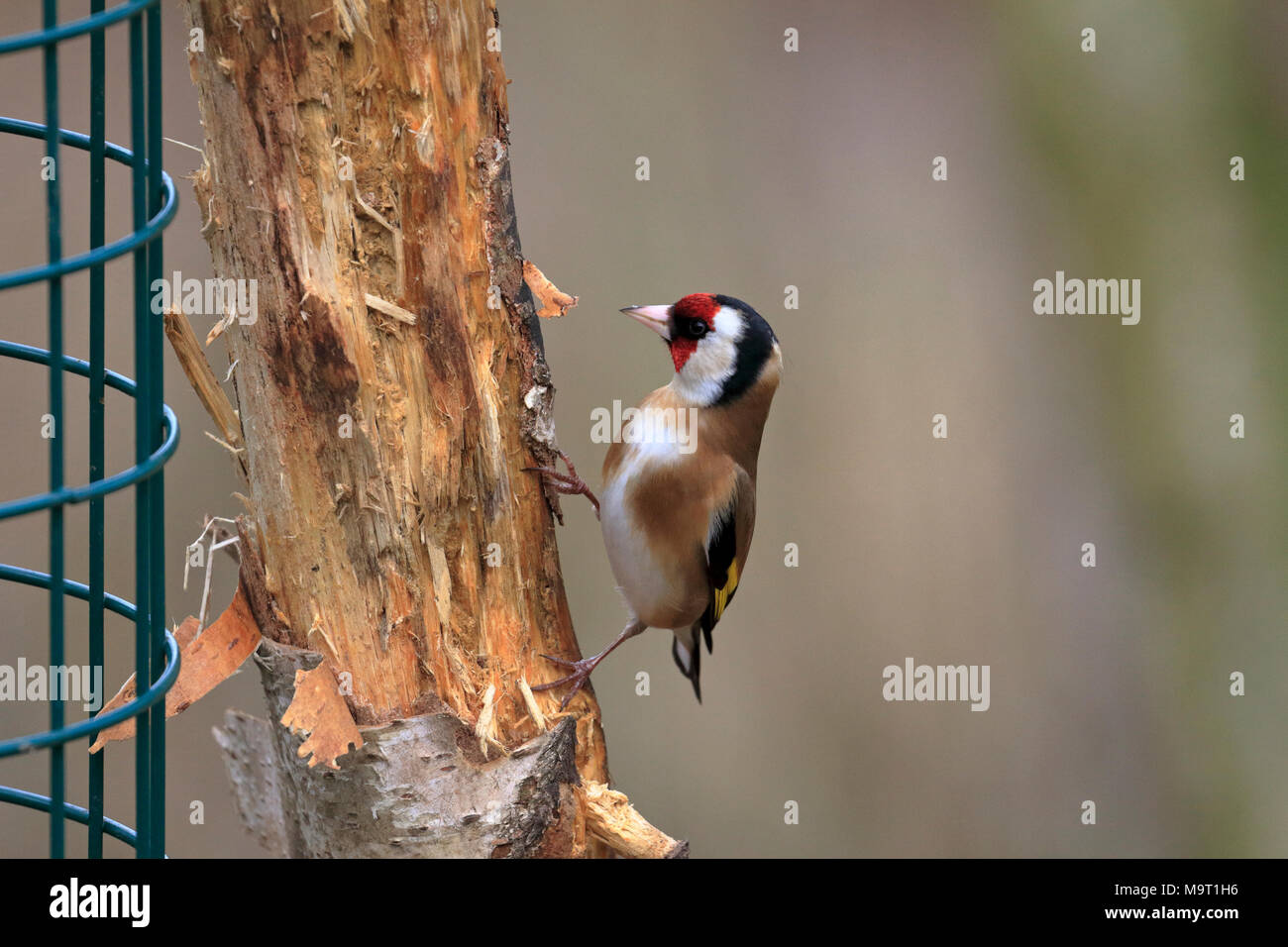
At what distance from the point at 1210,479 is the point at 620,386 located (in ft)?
9.81

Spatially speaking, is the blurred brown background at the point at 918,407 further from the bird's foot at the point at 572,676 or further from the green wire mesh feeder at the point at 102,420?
the green wire mesh feeder at the point at 102,420

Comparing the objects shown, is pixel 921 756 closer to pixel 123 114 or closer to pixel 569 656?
pixel 569 656

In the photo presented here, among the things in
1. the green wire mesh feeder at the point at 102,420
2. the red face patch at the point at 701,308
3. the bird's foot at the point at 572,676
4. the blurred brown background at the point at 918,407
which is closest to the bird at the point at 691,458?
Answer: the red face patch at the point at 701,308

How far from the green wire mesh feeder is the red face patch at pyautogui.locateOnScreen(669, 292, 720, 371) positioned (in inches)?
75.6

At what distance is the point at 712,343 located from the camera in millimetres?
4598

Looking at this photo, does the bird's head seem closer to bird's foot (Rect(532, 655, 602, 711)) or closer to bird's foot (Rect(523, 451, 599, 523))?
bird's foot (Rect(523, 451, 599, 523))

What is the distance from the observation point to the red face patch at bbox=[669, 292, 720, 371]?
15.0ft

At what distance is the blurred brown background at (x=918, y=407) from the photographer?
6645 mm

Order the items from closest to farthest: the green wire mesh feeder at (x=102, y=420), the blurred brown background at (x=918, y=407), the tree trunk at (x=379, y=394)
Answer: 1. the green wire mesh feeder at (x=102, y=420)
2. the tree trunk at (x=379, y=394)
3. the blurred brown background at (x=918, y=407)

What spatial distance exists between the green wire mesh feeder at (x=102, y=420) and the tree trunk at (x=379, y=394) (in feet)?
0.83

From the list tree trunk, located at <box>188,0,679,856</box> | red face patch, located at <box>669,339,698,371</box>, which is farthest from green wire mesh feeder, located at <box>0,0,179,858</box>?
red face patch, located at <box>669,339,698,371</box>

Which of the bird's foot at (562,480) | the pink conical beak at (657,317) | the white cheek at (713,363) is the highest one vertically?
the pink conical beak at (657,317)

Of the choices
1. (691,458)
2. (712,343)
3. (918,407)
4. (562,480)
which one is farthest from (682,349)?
(918,407)

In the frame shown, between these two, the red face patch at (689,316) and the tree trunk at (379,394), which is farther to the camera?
the red face patch at (689,316)
